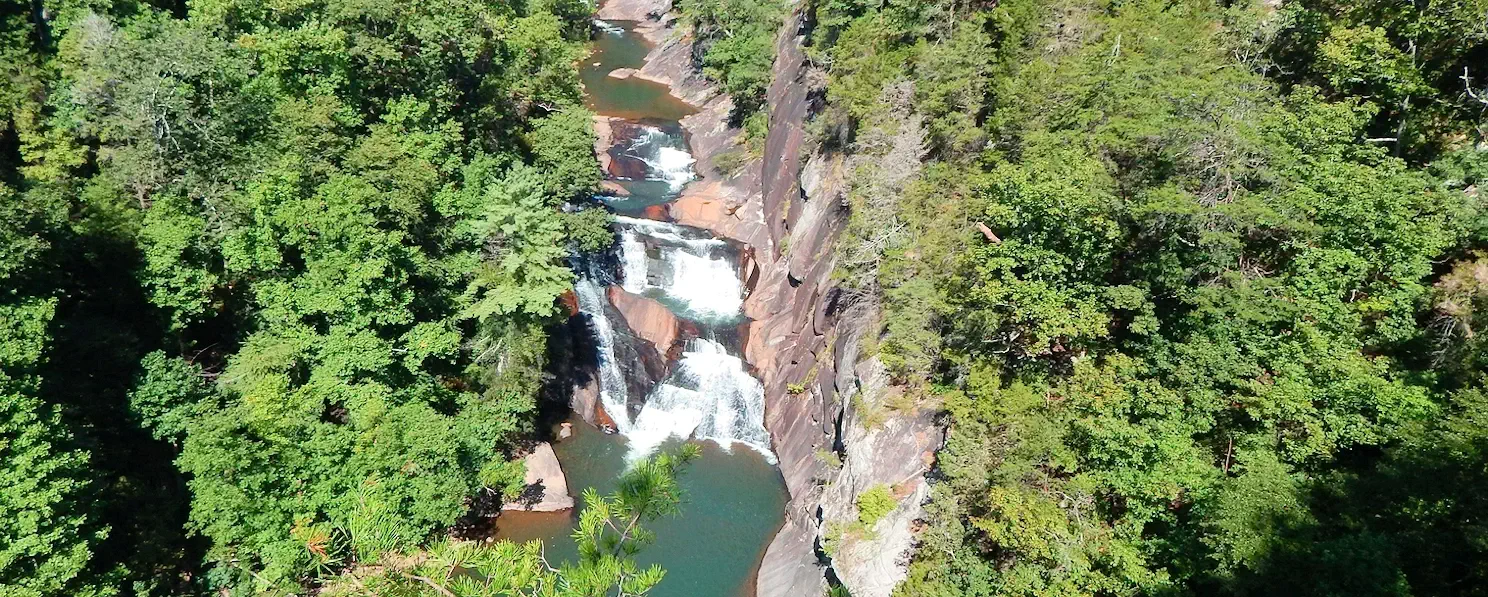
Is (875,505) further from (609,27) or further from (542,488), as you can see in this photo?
(609,27)

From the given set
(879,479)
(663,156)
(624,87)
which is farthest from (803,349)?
(624,87)

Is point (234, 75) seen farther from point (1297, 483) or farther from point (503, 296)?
point (1297, 483)

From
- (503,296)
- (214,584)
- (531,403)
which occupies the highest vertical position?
(503,296)

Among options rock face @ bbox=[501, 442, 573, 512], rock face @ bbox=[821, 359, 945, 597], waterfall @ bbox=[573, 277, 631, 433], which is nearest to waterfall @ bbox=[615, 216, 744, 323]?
waterfall @ bbox=[573, 277, 631, 433]

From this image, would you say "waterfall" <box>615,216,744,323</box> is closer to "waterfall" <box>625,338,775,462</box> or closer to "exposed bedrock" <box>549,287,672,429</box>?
"exposed bedrock" <box>549,287,672,429</box>

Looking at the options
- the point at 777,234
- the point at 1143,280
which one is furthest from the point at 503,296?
the point at 1143,280

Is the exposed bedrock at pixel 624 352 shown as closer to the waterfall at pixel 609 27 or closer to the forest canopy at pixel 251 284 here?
the forest canopy at pixel 251 284
